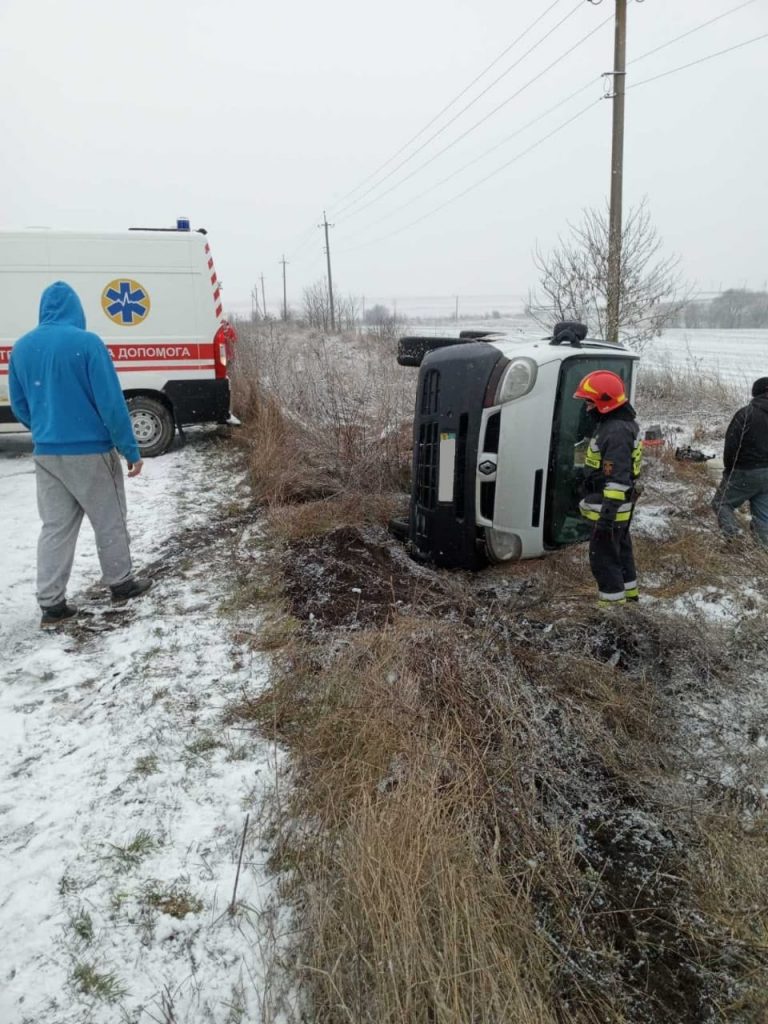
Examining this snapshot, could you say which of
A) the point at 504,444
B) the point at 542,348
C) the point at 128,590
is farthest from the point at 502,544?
the point at 128,590

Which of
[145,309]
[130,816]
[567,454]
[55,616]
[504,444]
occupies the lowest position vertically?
[130,816]

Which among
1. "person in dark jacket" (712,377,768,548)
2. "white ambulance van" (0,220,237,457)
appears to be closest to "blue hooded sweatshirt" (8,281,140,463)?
"white ambulance van" (0,220,237,457)

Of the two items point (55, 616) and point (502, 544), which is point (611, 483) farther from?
point (55, 616)

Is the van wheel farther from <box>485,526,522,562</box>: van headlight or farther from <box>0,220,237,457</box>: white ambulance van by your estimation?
<box>485,526,522,562</box>: van headlight

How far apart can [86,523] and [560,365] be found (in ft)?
13.3

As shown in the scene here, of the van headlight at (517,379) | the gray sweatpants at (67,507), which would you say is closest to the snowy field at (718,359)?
the van headlight at (517,379)

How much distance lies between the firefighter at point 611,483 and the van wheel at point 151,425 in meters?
5.95

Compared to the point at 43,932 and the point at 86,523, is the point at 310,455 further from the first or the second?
the point at 43,932

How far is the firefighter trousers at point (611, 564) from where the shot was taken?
3.59 metres

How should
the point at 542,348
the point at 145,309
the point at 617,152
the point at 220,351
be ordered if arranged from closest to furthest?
the point at 542,348 < the point at 145,309 < the point at 220,351 < the point at 617,152

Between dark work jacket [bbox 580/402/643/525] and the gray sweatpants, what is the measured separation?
2.81 meters

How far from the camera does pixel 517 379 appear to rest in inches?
149

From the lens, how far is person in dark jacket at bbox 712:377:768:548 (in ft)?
16.2

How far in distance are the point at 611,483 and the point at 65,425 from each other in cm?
308
